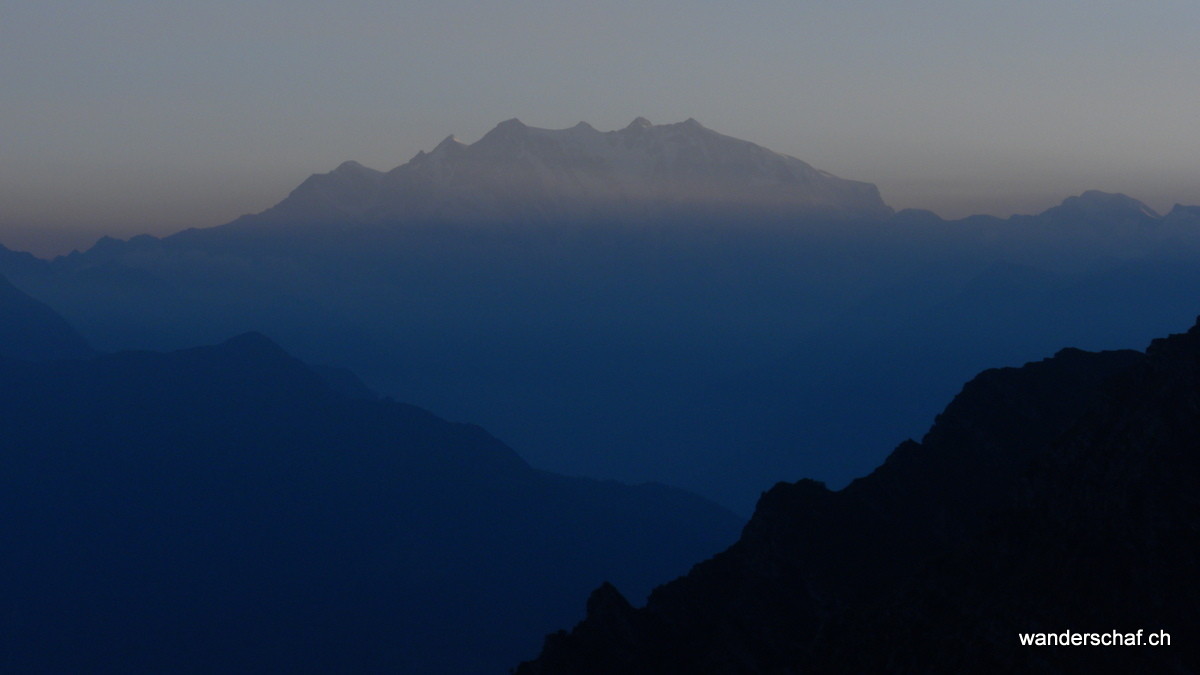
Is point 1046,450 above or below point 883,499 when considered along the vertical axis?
above

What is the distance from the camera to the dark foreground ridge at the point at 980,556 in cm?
4447

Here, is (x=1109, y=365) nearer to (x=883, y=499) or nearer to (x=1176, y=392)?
(x=883, y=499)

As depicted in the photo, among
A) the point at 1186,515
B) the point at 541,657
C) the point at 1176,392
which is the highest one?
the point at 1176,392

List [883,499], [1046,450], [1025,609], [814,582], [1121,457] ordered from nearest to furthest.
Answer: [1025,609] → [1121,457] → [1046,450] → [814,582] → [883,499]

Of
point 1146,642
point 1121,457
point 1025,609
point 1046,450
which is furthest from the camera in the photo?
point 1046,450

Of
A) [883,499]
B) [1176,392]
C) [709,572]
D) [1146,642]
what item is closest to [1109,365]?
[883,499]

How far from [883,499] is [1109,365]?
17.2m

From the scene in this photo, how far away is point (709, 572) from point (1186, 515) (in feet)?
102

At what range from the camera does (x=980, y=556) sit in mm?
50969

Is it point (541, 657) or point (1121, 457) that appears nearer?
point (1121, 457)

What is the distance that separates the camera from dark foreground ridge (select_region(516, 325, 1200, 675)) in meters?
44.5

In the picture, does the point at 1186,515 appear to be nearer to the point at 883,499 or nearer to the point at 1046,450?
the point at 1046,450

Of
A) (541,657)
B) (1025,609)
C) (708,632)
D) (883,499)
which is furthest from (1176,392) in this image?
(541,657)

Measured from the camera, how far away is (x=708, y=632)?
66.4 metres
